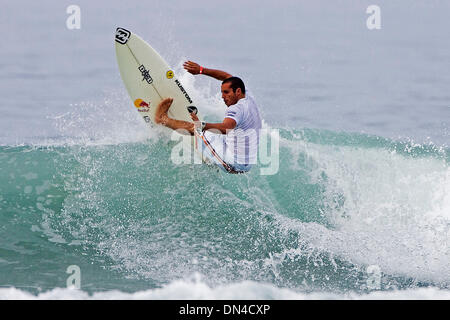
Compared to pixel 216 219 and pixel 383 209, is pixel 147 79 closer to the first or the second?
pixel 216 219

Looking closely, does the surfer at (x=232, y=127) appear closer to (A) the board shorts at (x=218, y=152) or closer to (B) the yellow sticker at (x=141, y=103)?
(A) the board shorts at (x=218, y=152)

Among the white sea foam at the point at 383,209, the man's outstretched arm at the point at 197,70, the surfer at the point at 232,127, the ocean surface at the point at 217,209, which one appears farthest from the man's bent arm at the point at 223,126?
the white sea foam at the point at 383,209

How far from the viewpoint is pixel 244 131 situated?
7211 millimetres

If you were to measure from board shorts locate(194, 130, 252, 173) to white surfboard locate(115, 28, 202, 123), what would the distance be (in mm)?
866

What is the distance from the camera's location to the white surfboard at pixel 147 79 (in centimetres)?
845

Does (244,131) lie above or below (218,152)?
above

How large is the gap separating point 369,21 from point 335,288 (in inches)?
1037

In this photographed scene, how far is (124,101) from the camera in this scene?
9.66m

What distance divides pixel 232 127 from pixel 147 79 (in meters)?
2.15

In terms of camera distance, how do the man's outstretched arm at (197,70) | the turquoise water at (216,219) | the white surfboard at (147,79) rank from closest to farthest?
1. the turquoise water at (216,219)
2. the man's outstretched arm at (197,70)
3. the white surfboard at (147,79)

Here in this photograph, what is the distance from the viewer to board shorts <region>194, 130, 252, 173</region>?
24.8 feet

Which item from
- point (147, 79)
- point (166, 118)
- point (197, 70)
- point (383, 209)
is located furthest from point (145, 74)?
point (383, 209)

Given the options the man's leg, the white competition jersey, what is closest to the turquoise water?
the man's leg

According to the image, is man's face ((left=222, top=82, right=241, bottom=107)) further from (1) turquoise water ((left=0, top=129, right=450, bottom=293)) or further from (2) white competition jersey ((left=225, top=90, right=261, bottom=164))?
(1) turquoise water ((left=0, top=129, right=450, bottom=293))
